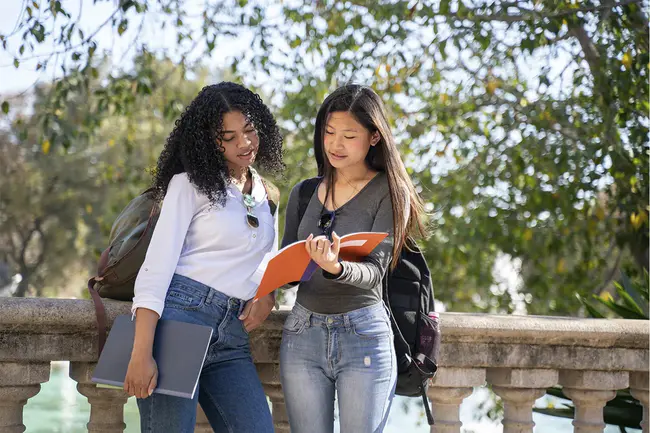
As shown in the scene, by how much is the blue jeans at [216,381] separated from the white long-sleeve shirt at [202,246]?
5 centimetres

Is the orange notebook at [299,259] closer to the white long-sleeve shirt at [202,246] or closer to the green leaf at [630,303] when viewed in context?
the white long-sleeve shirt at [202,246]

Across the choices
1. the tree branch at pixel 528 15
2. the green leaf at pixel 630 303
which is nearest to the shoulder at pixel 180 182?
the green leaf at pixel 630 303

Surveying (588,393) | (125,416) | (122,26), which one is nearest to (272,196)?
(588,393)

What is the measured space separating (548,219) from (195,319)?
Result: 650 centimetres

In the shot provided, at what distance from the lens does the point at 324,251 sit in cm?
→ 253

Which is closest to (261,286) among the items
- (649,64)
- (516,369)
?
(516,369)

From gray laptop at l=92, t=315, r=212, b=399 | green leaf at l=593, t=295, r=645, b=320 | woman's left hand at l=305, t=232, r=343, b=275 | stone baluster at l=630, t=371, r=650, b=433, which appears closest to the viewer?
woman's left hand at l=305, t=232, r=343, b=275

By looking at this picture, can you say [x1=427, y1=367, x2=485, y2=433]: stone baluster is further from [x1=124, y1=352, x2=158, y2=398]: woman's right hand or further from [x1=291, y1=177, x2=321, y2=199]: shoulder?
[x1=124, y1=352, x2=158, y2=398]: woman's right hand

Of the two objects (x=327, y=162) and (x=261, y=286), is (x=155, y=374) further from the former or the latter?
(x=327, y=162)

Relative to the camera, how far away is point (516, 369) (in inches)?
149

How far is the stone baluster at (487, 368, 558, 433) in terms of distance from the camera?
377 centimetres

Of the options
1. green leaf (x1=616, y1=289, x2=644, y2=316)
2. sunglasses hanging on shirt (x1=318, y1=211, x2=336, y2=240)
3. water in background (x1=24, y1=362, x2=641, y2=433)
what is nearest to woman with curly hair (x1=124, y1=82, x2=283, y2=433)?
sunglasses hanging on shirt (x1=318, y1=211, x2=336, y2=240)

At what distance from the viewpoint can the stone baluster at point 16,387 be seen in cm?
298

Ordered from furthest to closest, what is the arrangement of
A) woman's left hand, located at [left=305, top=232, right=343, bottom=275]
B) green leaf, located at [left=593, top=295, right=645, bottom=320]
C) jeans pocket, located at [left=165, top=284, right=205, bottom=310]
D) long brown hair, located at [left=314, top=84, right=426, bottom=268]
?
green leaf, located at [left=593, top=295, right=645, bottom=320] < long brown hair, located at [left=314, top=84, right=426, bottom=268] < jeans pocket, located at [left=165, top=284, right=205, bottom=310] < woman's left hand, located at [left=305, top=232, right=343, bottom=275]
